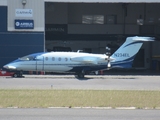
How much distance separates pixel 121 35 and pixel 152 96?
105 feet

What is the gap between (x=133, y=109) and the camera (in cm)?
1547

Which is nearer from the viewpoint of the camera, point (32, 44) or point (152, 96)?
point (152, 96)

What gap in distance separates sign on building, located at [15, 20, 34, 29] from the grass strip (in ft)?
61.9

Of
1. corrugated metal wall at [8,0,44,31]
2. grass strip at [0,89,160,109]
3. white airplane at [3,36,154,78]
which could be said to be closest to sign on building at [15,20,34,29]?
corrugated metal wall at [8,0,44,31]

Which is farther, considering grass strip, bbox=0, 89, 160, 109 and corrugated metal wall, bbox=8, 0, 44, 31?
corrugated metal wall, bbox=8, 0, 44, 31

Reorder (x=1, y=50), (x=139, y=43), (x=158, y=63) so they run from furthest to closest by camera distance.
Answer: (x=158, y=63) < (x=1, y=50) < (x=139, y=43)

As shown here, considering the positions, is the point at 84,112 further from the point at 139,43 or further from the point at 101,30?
the point at 101,30

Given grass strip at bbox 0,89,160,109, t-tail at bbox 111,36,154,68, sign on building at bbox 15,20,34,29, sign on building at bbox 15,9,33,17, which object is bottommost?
grass strip at bbox 0,89,160,109

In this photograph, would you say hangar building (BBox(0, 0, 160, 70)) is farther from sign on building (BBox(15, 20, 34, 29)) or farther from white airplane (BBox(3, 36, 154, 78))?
white airplane (BBox(3, 36, 154, 78))

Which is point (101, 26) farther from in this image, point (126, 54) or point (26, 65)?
point (26, 65)

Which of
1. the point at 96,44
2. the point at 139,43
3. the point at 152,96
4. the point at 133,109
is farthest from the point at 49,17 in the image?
the point at 133,109

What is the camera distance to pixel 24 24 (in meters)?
38.8

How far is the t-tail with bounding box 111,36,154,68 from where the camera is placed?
3575 centimetres

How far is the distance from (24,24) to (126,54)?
958 cm
